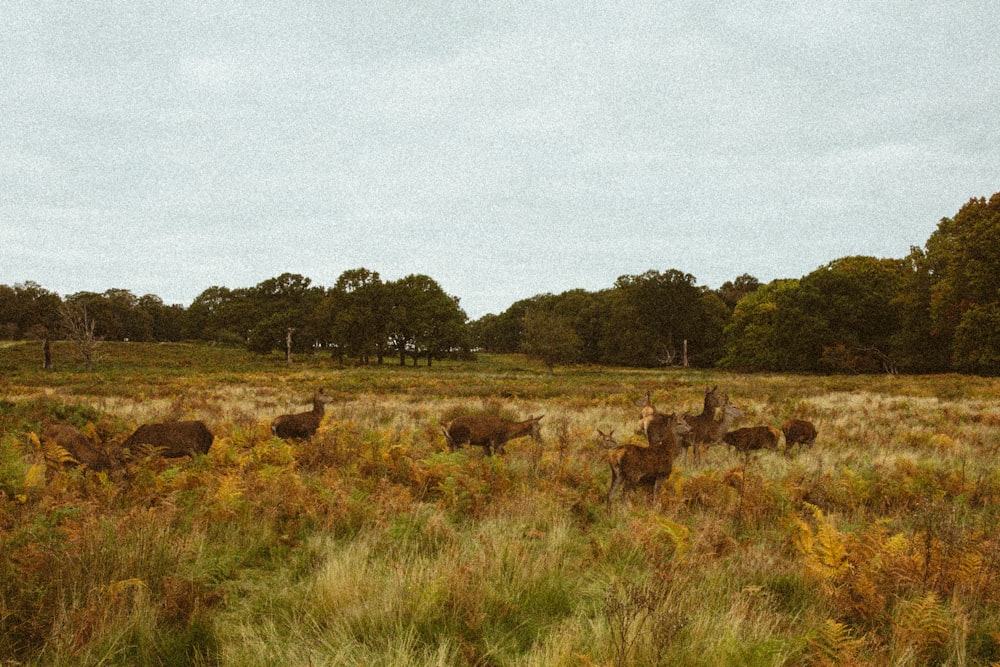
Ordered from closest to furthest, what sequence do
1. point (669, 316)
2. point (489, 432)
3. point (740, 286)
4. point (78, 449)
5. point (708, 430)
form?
point (78, 449), point (489, 432), point (708, 430), point (669, 316), point (740, 286)

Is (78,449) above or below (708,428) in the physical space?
above

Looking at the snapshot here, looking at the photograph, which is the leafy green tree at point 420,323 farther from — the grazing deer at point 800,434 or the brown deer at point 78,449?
the brown deer at point 78,449

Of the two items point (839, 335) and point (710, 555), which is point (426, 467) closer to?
point (710, 555)

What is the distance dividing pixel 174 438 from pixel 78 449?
3.95 ft

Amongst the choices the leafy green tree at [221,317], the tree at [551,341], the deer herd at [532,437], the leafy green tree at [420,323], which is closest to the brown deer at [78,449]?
the deer herd at [532,437]

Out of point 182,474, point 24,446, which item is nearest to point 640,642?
point 182,474

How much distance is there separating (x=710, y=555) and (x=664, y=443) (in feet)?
7.08

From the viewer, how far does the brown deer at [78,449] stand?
6.52 m

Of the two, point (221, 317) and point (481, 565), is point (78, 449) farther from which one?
point (221, 317)

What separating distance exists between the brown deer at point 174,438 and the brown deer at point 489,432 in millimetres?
3890

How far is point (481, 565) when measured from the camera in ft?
12.3

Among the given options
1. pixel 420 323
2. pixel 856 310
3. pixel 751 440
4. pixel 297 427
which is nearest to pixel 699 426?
pixel 751 440

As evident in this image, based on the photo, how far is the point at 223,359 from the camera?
5422cm

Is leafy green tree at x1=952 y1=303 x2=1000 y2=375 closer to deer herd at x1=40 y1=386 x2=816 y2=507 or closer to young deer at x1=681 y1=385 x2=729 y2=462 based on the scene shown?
deer herd at x1=40 y1=386 x2=816 y2=507
